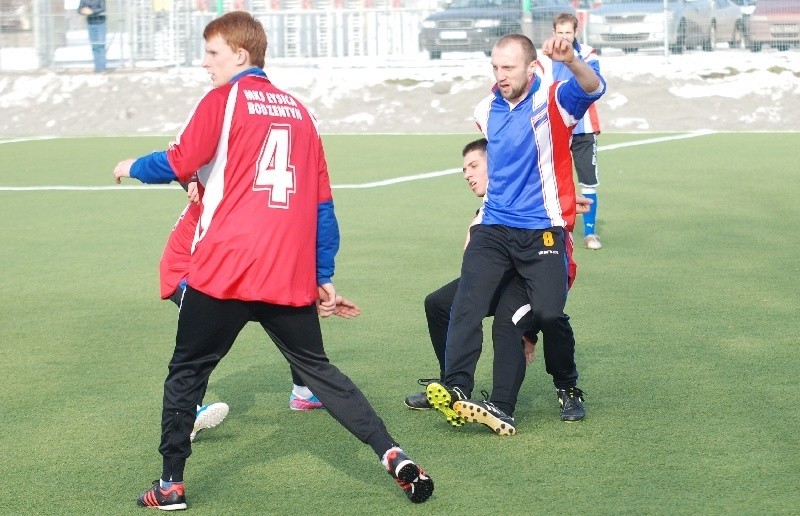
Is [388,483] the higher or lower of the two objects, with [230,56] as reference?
lower

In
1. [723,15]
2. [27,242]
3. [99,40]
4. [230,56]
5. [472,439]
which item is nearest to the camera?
[230,56]

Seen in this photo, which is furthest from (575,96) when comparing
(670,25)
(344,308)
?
(670,25)

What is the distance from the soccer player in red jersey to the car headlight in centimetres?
1959

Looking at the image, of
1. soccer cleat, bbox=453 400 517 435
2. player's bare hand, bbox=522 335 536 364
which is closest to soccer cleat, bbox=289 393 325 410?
soccer cleat, bbox=453 400 517 435

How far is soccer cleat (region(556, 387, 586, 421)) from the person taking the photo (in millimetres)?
6316

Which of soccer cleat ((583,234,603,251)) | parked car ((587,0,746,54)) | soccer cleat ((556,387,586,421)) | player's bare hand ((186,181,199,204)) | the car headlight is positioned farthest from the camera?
the car headlight

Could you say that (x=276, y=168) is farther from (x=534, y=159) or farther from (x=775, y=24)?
(x=775, y=24)

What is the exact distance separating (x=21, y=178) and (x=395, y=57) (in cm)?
972

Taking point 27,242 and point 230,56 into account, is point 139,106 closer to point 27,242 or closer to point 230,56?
point 27,242

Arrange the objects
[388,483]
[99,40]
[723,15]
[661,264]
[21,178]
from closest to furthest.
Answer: [388,483] < [661,264] < [21,178] < [723,15] < [99,40]

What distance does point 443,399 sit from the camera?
19.5 feet

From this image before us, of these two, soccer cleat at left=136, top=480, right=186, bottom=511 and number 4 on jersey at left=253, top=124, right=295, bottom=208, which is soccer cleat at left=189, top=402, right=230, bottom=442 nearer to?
soccer cleat at left=136, top=480, right=186, bottom=511

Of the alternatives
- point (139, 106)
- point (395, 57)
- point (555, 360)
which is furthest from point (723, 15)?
point (555, 360)

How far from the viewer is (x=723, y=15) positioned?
949 inches
